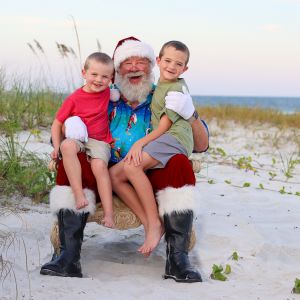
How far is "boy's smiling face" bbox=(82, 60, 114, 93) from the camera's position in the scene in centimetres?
375

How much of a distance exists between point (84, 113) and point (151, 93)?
1.69ft

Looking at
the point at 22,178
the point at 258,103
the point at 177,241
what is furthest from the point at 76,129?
the point at 258,103

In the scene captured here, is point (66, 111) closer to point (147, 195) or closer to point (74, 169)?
→ point (74, 169)

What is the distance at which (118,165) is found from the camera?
374 cm

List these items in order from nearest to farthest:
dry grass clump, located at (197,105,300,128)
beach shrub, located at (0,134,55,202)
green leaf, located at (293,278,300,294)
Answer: green leaf, located at (293,278,300,294) < beach shrub, located at (0,134,55,202) < dry grass clump, located at (197,105,300,128)

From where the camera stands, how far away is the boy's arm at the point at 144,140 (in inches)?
142

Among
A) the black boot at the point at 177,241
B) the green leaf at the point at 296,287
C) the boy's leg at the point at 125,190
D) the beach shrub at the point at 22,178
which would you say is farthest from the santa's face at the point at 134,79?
the green leaf at the point at 296,287

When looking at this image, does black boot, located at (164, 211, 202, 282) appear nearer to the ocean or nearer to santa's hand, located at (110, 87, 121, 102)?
santa's hand, located at (110, 87, 121, 102)

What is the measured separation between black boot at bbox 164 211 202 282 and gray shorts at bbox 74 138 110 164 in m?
0.53

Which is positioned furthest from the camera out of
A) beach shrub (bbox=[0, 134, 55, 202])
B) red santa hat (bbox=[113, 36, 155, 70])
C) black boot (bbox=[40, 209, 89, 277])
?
beach shrub (bbox=[0, 134, 55, 202])

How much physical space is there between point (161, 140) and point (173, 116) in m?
0.18

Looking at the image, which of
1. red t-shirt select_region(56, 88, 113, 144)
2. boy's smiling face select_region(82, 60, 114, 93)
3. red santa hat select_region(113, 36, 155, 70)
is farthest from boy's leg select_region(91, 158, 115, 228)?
red santa hat select_region(113, 36, 155, 70)

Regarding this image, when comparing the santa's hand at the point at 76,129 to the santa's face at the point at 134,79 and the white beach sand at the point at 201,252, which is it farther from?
the white beach sand at the point at 201,252

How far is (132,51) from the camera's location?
13.2ft
